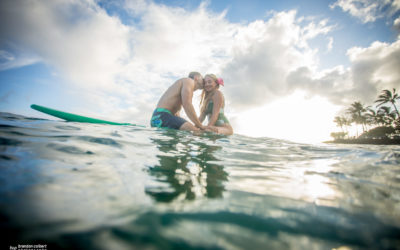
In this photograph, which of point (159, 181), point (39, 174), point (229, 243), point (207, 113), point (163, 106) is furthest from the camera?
point (207, 113)

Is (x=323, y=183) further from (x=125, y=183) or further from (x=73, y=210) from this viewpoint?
(x=73, y=210)

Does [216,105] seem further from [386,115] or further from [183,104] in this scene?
[386,115]

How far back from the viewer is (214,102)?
5473 millimetres

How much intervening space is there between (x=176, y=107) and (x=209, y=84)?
56.5 inches

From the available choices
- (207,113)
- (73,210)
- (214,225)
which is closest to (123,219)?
(73,210)

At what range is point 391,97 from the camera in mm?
29781

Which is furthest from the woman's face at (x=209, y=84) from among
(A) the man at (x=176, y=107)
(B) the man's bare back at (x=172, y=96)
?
(B) the man's bare back at (x=172, y=96)

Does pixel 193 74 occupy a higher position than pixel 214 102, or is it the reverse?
pixel 193 74

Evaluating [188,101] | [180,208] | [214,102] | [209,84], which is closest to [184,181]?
[180,208]

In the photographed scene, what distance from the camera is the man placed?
4.31 m

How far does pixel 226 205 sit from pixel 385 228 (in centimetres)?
61

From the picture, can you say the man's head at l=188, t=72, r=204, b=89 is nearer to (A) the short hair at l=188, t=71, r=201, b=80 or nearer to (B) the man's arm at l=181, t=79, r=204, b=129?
(A) the short hair at l=188, t=71, r=201, b=80

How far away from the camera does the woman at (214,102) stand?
5236 millimetres

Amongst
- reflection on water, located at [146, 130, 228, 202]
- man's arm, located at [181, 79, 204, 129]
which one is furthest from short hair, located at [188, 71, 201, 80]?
reflection on water, located at [146, 130, 228, 202]
